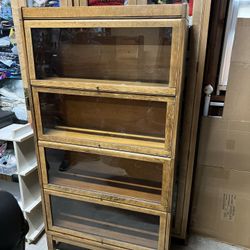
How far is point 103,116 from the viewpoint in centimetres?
142

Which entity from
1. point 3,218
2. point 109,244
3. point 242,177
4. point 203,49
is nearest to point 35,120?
point 3,218

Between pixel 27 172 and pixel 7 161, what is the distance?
19 centimetres

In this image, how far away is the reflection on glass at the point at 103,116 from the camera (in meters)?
1.31

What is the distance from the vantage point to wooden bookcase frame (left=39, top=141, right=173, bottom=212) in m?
1.21

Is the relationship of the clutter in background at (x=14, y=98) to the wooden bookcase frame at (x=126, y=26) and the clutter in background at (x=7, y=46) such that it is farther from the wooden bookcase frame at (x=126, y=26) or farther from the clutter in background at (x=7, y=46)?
the wooden bookcase frame at (x=126, y=26)

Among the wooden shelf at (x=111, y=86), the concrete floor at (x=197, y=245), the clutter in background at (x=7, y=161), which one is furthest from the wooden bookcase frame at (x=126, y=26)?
the concrete floor at (x=197, y=245)

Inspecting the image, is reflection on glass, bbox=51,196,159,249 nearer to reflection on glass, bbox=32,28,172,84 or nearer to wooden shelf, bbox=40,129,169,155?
wooden shelf, bbox=40,129,169,155

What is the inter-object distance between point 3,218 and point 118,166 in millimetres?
858

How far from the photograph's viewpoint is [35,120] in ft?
4.33

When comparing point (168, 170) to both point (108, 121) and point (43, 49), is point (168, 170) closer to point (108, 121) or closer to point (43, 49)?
point (108, 121)

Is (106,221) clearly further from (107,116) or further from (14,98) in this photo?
(14,98)

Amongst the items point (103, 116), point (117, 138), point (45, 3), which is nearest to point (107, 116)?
point (103, 116)

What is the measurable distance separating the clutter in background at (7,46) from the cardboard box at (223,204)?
1.45 meters

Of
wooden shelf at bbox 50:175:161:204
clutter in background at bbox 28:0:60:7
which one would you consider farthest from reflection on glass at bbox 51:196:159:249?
clutter in background at bbox 28:0:60:7
